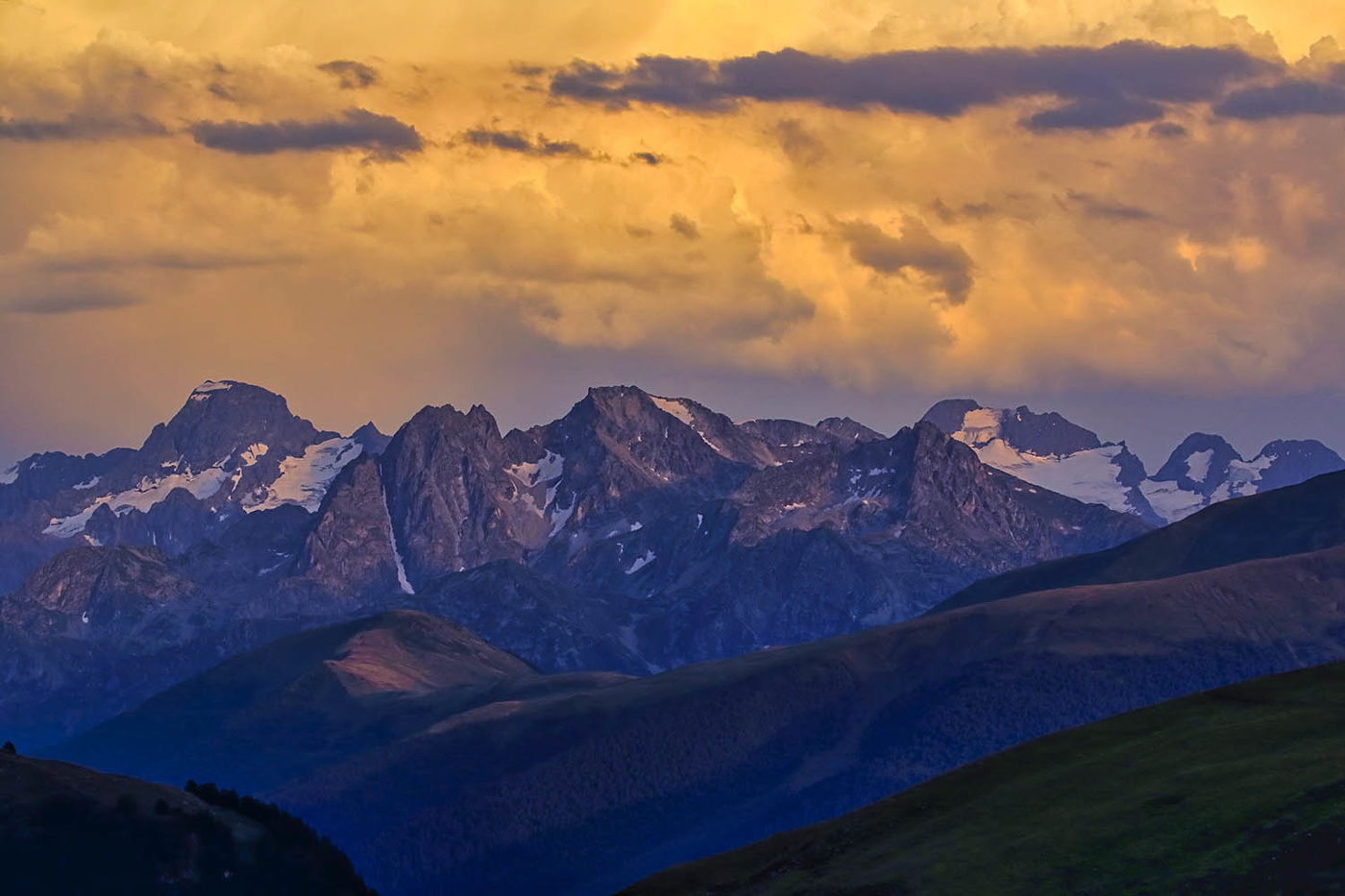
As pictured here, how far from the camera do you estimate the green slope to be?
126562 mm

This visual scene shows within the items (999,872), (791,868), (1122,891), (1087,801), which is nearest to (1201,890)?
(1122,891)

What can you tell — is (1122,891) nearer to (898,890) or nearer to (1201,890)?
(1201,890)

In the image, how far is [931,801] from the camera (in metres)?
170

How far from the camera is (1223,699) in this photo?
17412 centimetres

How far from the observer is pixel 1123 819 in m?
141

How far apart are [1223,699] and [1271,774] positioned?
114 feet

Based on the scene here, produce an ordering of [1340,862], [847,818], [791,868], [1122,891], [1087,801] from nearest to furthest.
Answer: [1340,862]
[1122,891]
[1087,801]
[791,868]
[847,818]

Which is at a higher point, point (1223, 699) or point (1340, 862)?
point (1223, 699)

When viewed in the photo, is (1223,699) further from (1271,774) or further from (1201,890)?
(1201,890)

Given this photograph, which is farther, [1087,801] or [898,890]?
[1087,801]

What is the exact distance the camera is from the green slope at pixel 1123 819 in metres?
127

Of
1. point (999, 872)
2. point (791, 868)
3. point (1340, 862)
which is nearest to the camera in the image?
point (1340, 862)

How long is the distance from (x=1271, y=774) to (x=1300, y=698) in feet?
93.3

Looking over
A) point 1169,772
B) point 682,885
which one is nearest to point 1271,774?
point 1169,772
